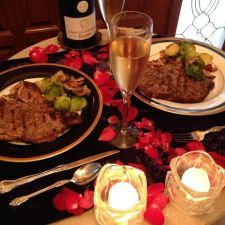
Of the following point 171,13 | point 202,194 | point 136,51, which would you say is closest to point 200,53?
point 136,51

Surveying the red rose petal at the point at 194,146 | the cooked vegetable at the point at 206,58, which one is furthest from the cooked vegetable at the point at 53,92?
the cooked vegetable at the point at 206,58

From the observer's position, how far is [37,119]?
3.25 feet

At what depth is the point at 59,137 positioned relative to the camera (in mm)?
977

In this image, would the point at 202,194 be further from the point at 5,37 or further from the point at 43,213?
the point at 5,37

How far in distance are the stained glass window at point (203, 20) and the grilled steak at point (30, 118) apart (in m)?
2.19

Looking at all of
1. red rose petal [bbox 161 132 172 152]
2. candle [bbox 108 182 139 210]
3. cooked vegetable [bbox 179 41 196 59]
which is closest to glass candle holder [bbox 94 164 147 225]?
candle [bbox 108 182 139 210]

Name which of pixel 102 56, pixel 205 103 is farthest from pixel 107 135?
pixel 102 56

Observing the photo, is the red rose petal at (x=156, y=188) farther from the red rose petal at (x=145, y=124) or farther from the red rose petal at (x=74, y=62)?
the red rose petal at (x=74, y=62)

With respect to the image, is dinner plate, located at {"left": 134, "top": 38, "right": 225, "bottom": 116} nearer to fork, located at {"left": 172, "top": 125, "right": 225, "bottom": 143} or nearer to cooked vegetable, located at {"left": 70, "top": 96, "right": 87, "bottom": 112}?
fork, located at {"left": 172, "top": 125, "right": 225, "bottom": 143}

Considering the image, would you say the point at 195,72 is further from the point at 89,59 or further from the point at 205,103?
the point at 89,59

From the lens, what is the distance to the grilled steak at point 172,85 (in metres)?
1.15

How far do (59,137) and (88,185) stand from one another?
0.19 m

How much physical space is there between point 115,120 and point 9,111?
1.27 feet

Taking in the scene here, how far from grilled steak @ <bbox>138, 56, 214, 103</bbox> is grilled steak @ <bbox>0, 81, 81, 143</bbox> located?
1.10 ft
